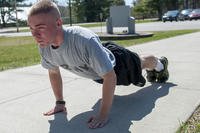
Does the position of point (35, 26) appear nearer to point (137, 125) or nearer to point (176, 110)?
point (137, 125)

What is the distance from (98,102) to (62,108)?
48 centimetres

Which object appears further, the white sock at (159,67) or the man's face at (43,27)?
the white sock at (159,67)

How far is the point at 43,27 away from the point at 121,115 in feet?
3.88

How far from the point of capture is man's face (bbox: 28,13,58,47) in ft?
Result: 10.8

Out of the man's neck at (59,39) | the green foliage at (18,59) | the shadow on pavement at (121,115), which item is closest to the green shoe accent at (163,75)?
the shadow on pavement at (121,115)

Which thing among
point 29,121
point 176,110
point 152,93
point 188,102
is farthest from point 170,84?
point 29,121

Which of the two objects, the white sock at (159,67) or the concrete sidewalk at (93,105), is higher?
the white sock at (159,67)

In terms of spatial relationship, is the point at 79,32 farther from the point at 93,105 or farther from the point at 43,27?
the point at 93,105

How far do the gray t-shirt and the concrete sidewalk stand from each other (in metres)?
0.51

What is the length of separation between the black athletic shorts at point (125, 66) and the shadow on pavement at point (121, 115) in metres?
0.23

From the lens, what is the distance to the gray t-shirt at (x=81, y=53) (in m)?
3.46

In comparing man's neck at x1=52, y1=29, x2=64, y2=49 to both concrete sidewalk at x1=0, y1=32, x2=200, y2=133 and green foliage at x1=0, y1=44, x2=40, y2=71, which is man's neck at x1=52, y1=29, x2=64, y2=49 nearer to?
concrete sidewalk at x1=0, y1=32, x2=200, y2=133

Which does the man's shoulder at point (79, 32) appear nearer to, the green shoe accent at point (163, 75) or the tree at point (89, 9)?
the green shoe accent at point (163, 75)

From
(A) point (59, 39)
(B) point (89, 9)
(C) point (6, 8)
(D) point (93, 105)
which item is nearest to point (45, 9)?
(A) point (59, 39)
